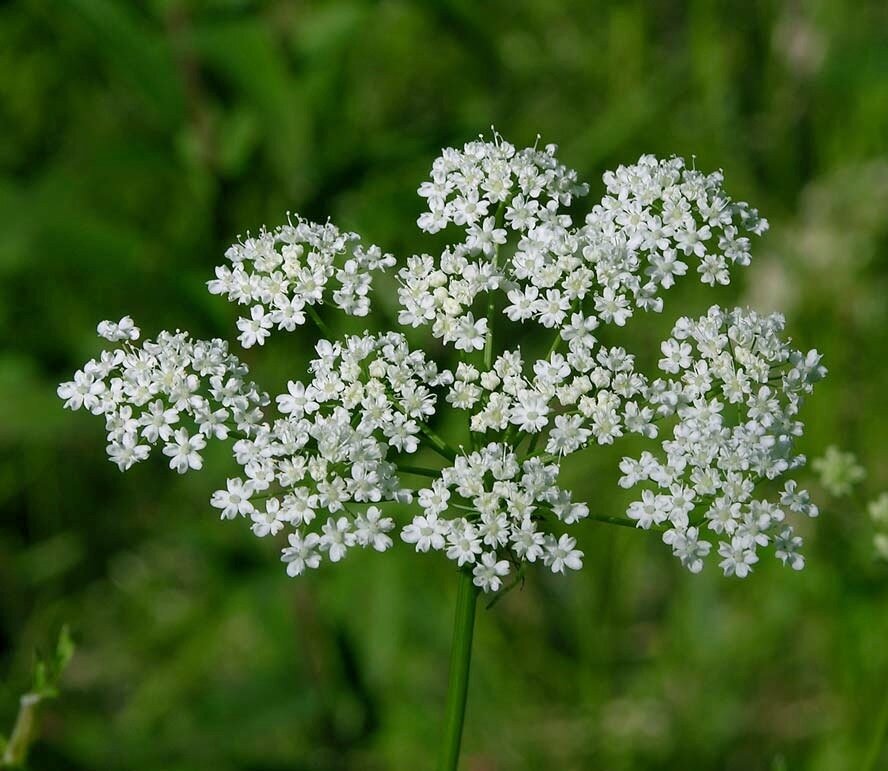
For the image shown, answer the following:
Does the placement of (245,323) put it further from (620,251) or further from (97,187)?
(97,187)

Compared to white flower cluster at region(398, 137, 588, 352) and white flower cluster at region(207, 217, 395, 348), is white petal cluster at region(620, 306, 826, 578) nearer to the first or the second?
white flower cluster at region(398, 137, 588, 352)

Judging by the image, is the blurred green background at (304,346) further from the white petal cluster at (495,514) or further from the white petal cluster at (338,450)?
the white petal cluster at (495,514)

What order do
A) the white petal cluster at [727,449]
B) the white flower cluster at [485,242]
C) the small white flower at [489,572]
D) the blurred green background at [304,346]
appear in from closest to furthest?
the small white flower at [489,572] → the white petal cluster at [727,449] → the white flower cluster at [485,242] → the blurred green background at [304,346]

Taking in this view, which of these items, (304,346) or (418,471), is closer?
(418,471)

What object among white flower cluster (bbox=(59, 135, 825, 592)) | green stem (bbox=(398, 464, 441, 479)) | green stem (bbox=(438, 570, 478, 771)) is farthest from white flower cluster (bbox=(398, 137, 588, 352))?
green stem (bbox=(438, 570, 478, 771))

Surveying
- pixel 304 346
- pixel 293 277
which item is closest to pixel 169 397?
pixel 293 277

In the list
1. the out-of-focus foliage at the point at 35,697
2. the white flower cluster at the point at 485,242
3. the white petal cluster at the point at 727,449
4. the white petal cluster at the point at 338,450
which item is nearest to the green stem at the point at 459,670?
the white petal cluster at the point at 338,450

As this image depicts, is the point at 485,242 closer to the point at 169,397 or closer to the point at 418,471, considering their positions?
the point at 418,471
